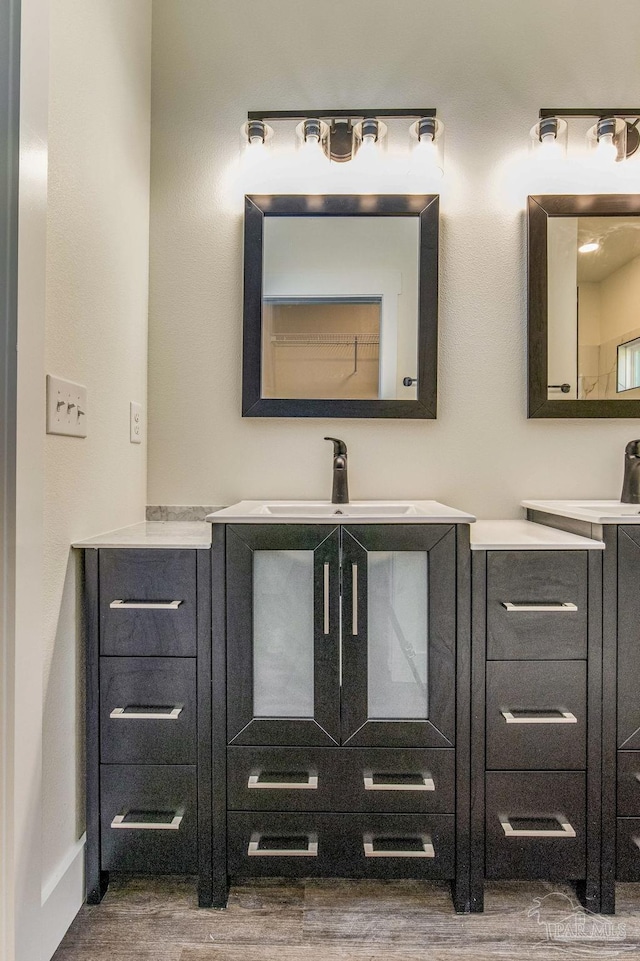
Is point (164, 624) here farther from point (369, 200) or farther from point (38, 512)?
point (369, 200)

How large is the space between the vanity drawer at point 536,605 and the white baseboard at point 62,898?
1.04 metres

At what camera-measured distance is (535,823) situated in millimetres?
1236

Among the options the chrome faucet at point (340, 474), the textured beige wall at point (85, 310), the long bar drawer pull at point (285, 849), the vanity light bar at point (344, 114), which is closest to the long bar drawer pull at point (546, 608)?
the chrome faucet at point (340, 474)

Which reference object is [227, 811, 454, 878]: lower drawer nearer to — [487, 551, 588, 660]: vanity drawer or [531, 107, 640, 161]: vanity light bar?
[487, 551, 588, 660]: vanity drawer

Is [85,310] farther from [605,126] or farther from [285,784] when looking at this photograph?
[605,126]

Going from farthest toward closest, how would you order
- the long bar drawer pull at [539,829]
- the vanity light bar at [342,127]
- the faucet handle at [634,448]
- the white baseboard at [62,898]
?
the vanity light bar at [342,127]
the faucet handle at [634,448]
the long bar drawer pull at [539,829]
the white baseboard at [62,898]

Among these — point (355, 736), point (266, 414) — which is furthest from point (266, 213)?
point (355, 736)

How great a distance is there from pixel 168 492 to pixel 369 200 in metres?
1.13

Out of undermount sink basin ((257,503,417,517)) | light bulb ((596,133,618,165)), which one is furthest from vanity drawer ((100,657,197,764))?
light bulb ((596,133,618,165))

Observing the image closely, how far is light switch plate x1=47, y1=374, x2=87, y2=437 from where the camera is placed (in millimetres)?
1114

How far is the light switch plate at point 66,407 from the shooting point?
43.9 inches

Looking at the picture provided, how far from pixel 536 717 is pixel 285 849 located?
0.65 meters

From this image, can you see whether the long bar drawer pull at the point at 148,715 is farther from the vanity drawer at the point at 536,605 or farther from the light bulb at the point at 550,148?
the light bulb at the point at 550,148

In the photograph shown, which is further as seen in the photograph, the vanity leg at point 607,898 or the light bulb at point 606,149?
the light bulb at point 606,149
